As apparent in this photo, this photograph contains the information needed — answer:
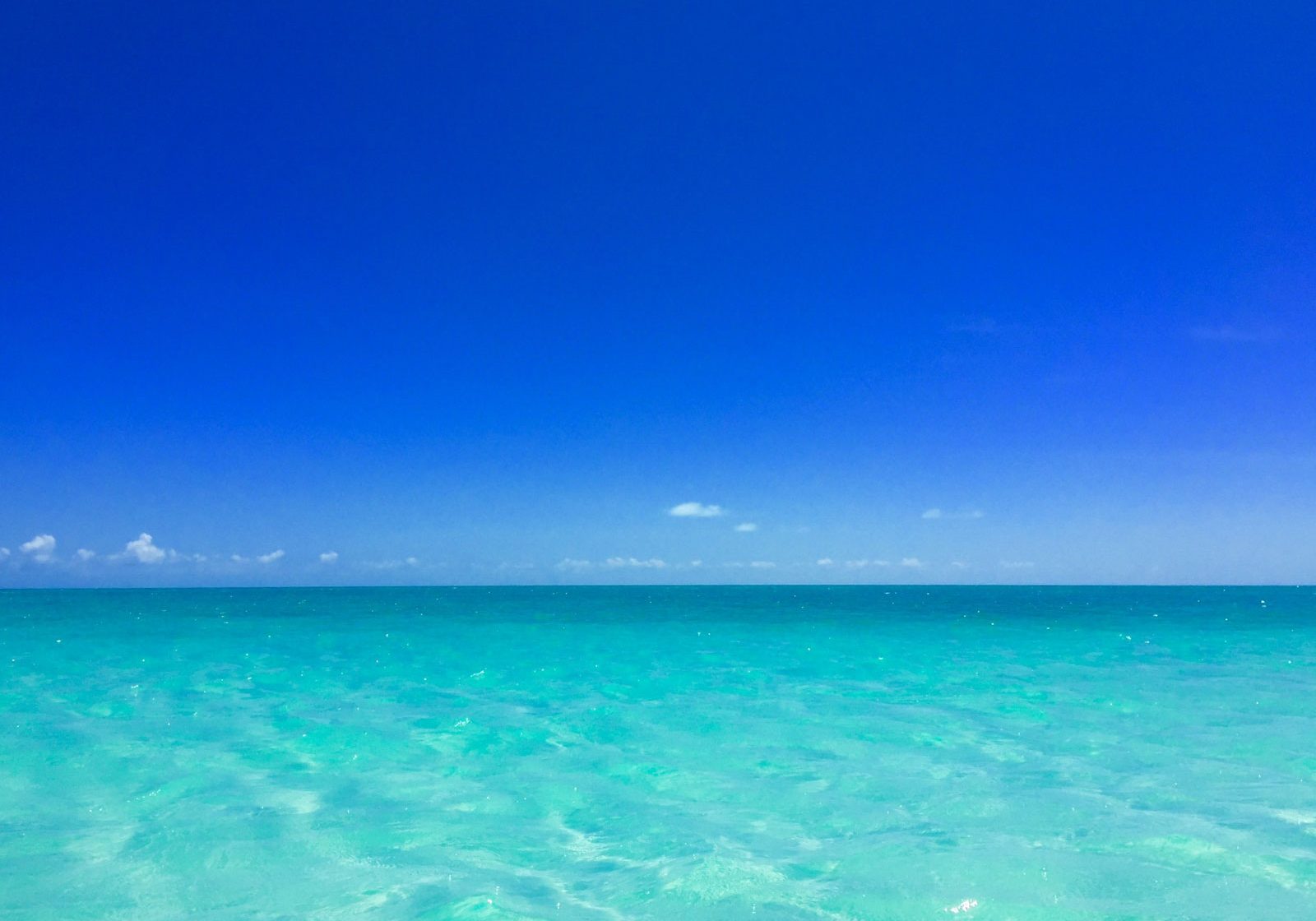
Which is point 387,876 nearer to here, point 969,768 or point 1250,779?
point 969,768

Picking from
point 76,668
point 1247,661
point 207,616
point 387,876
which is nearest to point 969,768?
point 387,876

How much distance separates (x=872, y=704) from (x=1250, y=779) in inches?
223

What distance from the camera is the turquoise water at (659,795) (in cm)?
538

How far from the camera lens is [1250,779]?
786cm

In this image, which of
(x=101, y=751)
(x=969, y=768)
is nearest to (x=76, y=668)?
(x=101, y=751)

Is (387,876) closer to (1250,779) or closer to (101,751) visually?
(101,751)

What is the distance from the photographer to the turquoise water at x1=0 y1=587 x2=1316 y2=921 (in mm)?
5375

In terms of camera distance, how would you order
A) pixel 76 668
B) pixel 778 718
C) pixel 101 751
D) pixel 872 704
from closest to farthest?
1. pixel 101 751
2. pixel 778 718
3. pixel 872 704
4. pixel 76 668

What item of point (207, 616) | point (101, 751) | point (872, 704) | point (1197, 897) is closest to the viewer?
point (1197, 897)

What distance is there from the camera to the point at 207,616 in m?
46.0

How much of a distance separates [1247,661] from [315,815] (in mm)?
22199

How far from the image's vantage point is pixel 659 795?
777cm

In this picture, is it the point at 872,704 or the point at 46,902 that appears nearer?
the point at 46,902

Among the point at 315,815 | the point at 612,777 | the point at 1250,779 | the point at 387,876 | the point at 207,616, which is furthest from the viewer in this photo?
the point at 207,616
